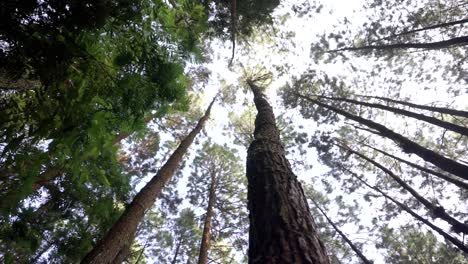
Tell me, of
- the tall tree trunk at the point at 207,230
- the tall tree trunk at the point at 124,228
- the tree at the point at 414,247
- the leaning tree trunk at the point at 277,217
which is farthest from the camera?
the tree at the point at 414,247

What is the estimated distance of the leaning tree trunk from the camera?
92.7 inches

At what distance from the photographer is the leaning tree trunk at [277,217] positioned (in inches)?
92.7

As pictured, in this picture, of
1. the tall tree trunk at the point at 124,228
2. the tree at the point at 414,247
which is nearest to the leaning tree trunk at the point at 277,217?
the tall tree trunk at the point at 124,228

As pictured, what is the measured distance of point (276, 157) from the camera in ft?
13.7

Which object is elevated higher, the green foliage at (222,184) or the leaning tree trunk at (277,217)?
the green foliage at (222,184)

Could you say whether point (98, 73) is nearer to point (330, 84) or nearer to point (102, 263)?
point (102, 263)

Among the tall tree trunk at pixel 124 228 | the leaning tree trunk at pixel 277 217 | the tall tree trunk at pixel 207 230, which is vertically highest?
the tall tree trunk at pixel 207 230

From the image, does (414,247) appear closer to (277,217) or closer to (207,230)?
(207,230)

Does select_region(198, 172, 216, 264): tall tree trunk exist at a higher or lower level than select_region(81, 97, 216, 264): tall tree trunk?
higher

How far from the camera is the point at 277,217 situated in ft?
9.12

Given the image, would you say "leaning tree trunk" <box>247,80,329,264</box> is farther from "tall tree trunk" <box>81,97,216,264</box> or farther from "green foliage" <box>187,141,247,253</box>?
"green foliage" <box>187,141,247,253</box>

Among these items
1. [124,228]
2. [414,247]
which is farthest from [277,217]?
[414,247]

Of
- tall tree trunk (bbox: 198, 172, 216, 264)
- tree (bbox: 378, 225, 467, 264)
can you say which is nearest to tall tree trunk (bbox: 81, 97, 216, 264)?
tall tree trunk (bbox: 198, 172, 216, 264)

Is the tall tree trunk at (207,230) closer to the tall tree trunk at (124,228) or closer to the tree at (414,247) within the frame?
the tall tree trunk at (124,228)
